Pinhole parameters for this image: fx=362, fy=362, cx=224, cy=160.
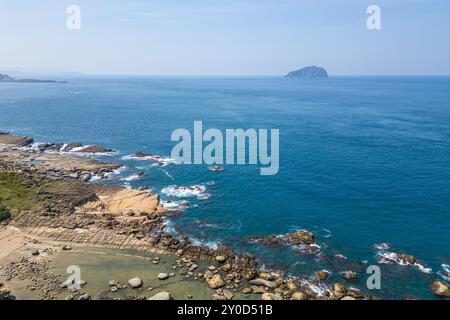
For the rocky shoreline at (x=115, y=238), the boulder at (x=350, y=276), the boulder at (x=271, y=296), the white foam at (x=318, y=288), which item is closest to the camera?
the boulder at (x=271, y=296)

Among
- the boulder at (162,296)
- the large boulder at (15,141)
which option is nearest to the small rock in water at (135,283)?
the boulder at (162,296)

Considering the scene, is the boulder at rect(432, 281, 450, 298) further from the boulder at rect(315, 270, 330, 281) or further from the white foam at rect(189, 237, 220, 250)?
the white foam at rect(189, 237, 220, 250)

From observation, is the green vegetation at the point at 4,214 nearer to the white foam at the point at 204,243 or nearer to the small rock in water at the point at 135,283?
the small rock in water at the point at 135,283

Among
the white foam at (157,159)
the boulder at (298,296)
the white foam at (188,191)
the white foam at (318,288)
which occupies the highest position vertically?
the white foam at (157,159)

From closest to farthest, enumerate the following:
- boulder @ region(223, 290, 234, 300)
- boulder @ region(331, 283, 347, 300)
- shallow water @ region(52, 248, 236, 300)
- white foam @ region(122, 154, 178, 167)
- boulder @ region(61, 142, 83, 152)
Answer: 1. boulder @ region(223, 290, 234, 300)
2. boulder @ region(331, 283, 347, 300)
3. shallow water @ region(52, 248, 236, 300)
4. white foam @ region(122, 154, 178, 167)
5. boulder @ region(61, 142, 83, 152)

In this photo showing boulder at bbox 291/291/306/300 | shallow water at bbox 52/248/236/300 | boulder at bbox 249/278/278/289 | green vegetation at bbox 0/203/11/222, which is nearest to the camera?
boulder at bbox 291/291/306/300

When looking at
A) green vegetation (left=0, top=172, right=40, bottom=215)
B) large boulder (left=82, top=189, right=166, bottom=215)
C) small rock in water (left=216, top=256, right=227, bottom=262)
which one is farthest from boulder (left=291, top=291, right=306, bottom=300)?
green vegetation (left=0, top=172, right=40, bottom=215)
